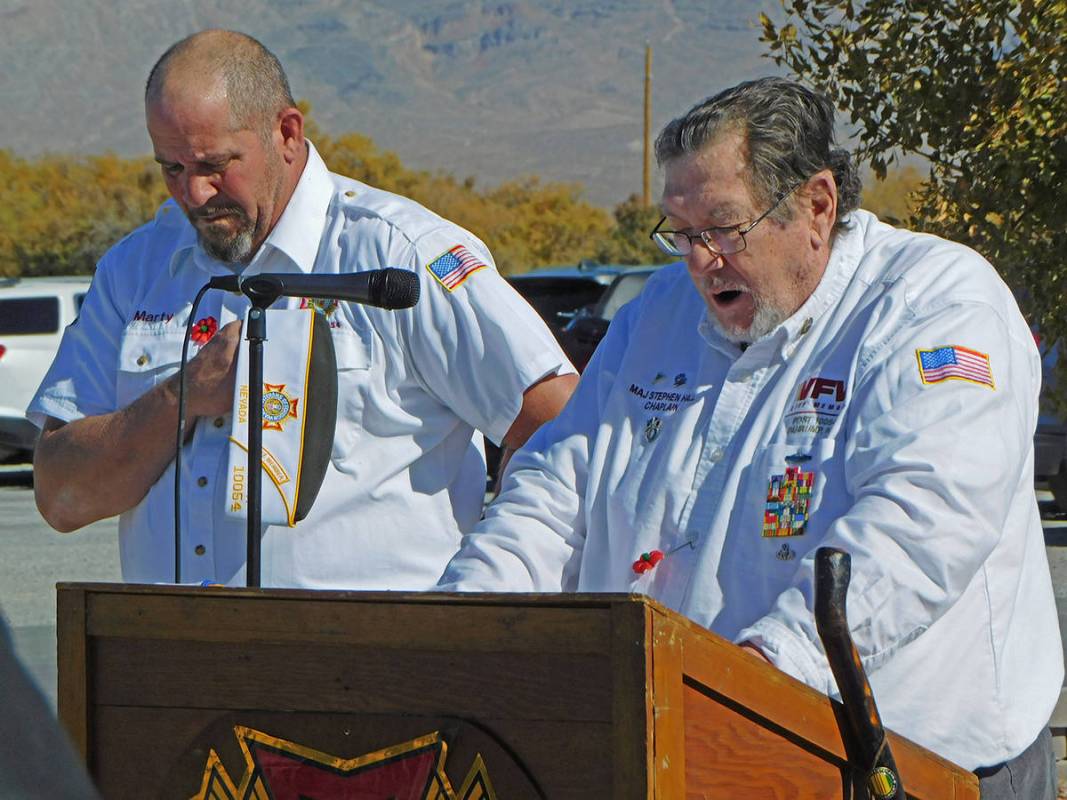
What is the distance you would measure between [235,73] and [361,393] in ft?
2.36

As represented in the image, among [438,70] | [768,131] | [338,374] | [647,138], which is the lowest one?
[338,374]

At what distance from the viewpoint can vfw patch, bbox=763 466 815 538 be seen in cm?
285

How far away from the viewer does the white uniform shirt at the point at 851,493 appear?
2.67 meters

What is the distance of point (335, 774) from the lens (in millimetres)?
2191

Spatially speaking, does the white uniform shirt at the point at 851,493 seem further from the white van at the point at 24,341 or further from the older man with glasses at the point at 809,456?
the white van at the point at 24,341

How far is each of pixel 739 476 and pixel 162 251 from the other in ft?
5.38

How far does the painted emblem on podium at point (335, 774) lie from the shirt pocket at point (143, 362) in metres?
1.66

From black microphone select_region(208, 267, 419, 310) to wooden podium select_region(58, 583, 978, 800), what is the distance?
92cm

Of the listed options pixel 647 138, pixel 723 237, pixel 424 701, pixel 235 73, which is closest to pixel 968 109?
pixel 235 73

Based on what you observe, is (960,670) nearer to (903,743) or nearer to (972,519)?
(972,519)

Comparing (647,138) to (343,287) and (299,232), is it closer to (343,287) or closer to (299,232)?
(299,232)

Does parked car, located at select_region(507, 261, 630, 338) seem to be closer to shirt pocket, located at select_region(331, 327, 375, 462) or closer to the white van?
the white van

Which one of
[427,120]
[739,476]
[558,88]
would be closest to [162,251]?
[739,476]

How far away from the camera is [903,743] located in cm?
239
